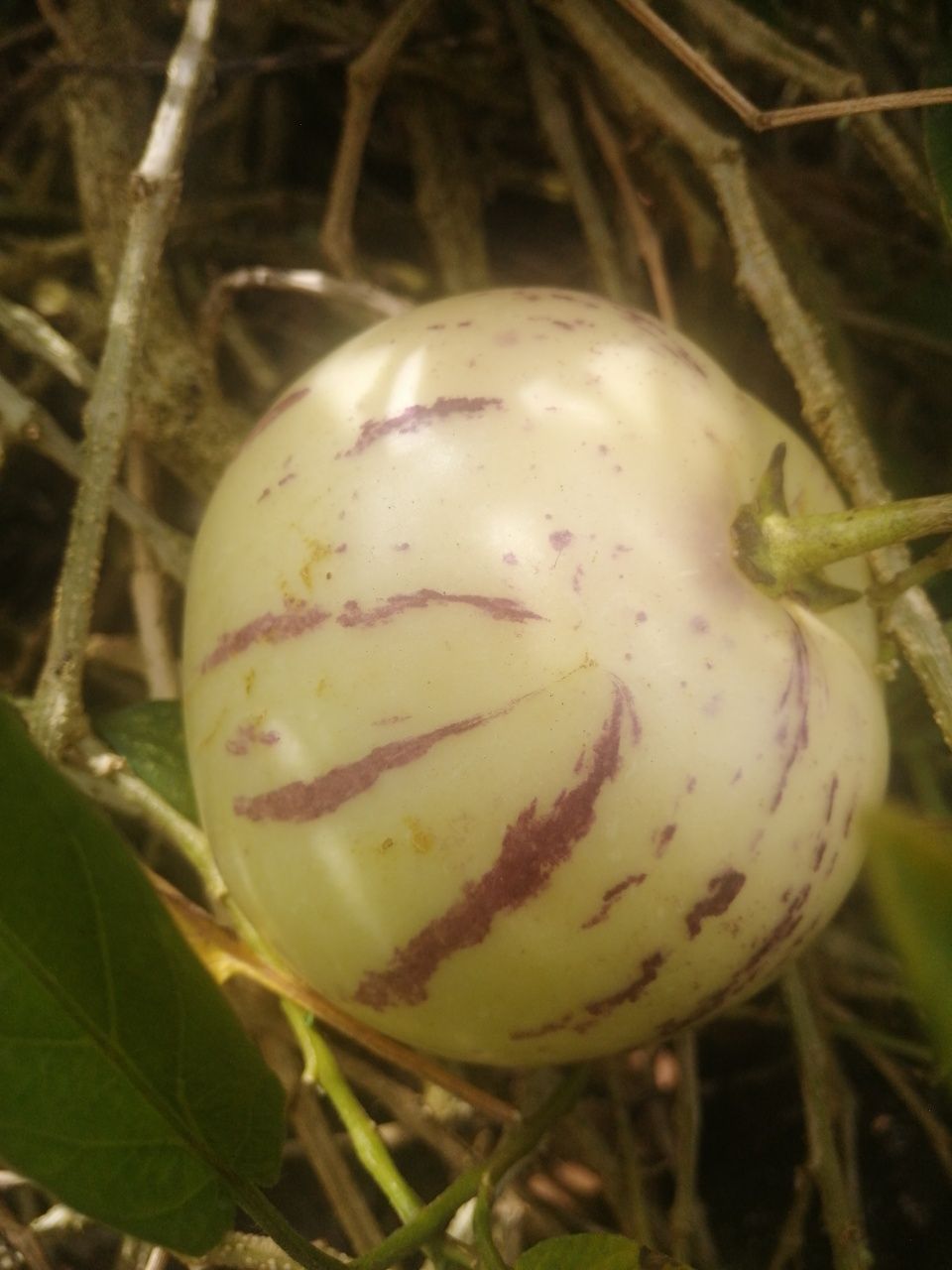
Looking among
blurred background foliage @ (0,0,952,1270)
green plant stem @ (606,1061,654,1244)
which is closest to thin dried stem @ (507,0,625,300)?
blurred background foliage @ (0,0,952,1270)

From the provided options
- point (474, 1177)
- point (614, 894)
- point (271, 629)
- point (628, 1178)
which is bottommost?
point (628, 1178)

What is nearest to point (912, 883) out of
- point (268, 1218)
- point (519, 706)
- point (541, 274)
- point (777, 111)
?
point (519, 706)

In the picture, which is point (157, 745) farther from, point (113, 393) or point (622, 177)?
point (622, 177)

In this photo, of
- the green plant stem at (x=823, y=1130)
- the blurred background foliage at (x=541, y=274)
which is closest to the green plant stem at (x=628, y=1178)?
the blurred background foliage at (x=541, y=274)

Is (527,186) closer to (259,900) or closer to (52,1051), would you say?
(259,900)

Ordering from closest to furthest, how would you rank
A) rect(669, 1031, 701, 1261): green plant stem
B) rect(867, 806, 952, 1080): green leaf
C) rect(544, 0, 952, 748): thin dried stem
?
rect(867, 806, 952, 1080): green leaf
rect(544, 0, 952, 748): thin dried stem
rect(669, 1031, 701, 1261): green plant stem

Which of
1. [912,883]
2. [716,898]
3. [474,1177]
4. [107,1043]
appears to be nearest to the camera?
[912,883]

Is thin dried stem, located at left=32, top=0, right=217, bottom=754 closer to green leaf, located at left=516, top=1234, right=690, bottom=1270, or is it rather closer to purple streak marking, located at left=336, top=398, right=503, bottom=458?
purple streak marking, located at left=336, top=398, right=503, bottom=458
